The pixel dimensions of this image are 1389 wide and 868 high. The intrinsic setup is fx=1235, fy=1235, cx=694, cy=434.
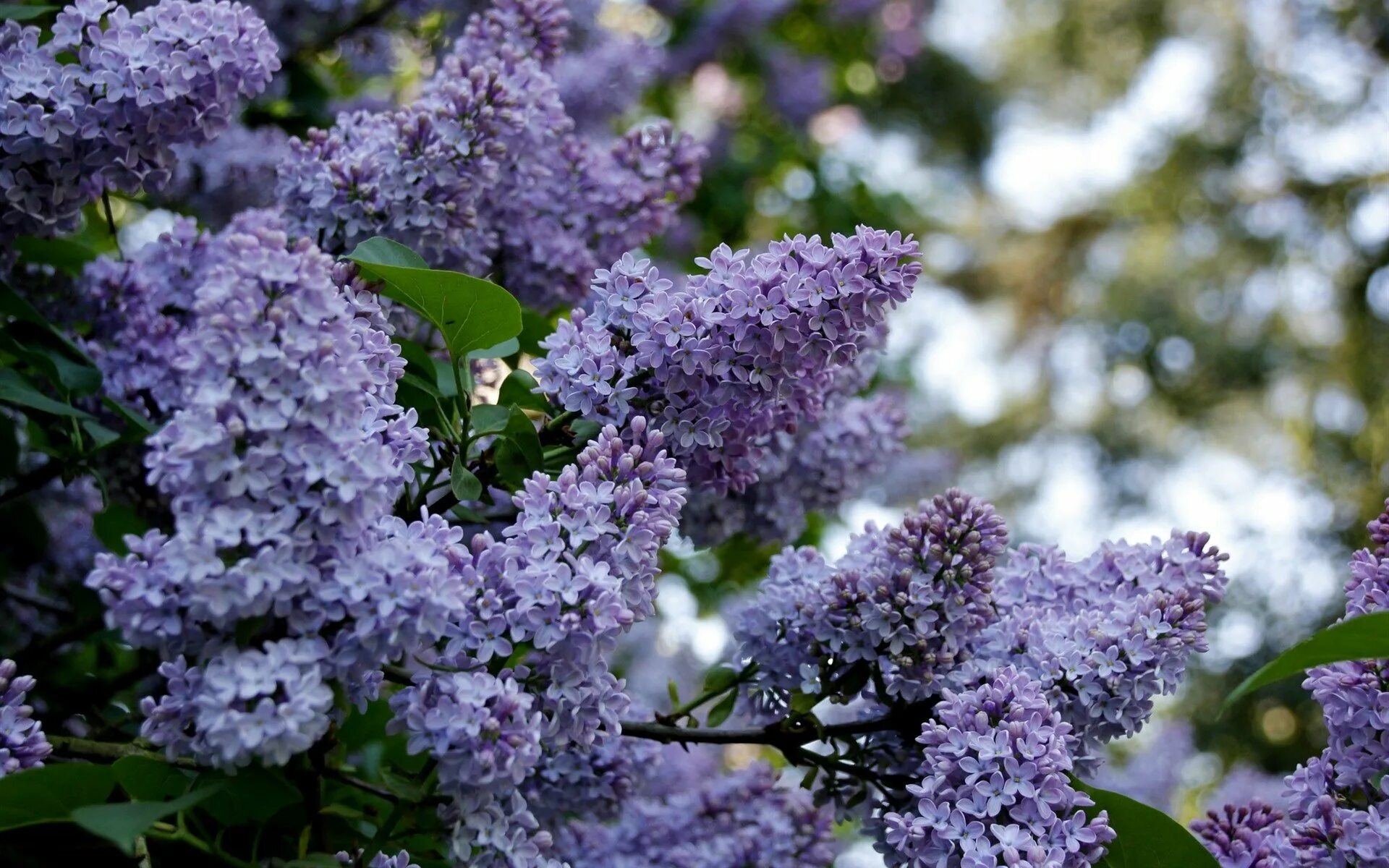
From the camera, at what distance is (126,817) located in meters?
1.00

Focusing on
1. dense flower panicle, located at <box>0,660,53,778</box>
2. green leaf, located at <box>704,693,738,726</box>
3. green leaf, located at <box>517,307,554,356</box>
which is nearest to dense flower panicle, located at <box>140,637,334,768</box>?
dense flower panicle, located at <box>0,660,53,778</box>

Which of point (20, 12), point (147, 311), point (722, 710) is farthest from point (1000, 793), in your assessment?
point (20, 12)

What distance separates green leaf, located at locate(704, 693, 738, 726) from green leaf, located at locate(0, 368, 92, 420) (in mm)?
899

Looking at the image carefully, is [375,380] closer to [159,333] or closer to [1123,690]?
[159,333]

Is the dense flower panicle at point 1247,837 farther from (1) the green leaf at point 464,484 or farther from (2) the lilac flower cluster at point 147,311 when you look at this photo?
(2) the lilac flower cluster at point 147,311

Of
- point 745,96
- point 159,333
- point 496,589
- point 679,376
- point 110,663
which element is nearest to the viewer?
point 496,589

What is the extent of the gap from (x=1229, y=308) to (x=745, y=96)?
357 cm

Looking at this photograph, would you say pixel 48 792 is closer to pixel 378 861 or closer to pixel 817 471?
pixel 378 861

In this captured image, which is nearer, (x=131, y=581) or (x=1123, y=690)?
(x=131, y=581)

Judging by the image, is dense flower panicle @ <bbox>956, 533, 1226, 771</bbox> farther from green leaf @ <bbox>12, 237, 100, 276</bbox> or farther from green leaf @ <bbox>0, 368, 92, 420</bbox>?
green leaf @ <bbox>12, 237, 100, 276</bbox>

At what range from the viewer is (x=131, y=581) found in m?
1.06

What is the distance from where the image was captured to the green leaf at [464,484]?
1355 millimetres

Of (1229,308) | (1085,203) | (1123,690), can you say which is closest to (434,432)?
(1123,690)

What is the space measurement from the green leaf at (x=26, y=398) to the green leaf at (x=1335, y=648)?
139 centimetres
